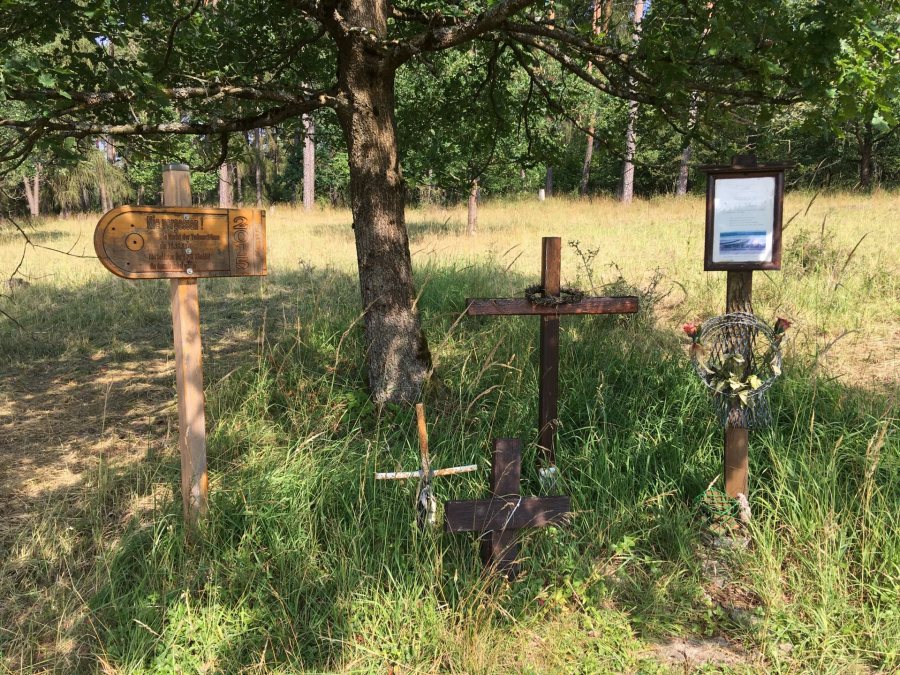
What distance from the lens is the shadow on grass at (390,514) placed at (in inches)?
96.5

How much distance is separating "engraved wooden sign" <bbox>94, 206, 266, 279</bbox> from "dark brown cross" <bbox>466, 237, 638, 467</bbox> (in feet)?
3.68

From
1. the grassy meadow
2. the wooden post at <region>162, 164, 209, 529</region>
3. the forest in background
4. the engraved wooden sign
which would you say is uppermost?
the forest in background

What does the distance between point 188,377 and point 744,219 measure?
8.57ft

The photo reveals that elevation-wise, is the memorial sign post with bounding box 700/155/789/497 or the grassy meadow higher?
the memorial sign post with bounding box 700/155/789/497

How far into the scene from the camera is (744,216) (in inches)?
113

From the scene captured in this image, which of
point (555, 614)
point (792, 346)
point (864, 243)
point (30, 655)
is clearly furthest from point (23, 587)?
point (864, 243)

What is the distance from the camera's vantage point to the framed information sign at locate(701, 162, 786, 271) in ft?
9.29

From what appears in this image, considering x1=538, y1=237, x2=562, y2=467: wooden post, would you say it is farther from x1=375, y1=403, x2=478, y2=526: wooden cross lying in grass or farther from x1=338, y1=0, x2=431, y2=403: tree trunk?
x1=338, y1=0, x2=431, y2=403: tree trunk

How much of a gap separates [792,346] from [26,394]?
5956 millimetres

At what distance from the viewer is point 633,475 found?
319 centimetres

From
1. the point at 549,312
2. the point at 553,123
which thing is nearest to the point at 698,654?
the point at 549,312

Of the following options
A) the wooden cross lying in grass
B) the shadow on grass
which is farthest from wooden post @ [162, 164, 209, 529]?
the wooden cross lying in grass

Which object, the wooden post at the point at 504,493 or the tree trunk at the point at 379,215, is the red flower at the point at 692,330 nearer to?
the wooden post at the point at 504,493

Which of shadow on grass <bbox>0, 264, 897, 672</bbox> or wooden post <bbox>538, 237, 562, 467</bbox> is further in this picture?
wooden post <bbox>538, 237, 562, 467</bbox>
